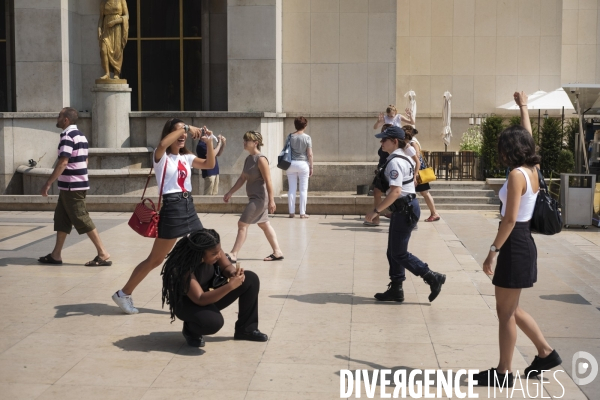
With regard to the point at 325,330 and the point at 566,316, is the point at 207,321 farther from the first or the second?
the point at 566,316

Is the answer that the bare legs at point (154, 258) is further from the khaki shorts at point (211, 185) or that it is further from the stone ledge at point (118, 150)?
the stone ledge at point (118, 150)

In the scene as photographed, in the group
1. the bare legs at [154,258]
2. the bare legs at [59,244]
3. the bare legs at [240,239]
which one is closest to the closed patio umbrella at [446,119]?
the bare legs at [240,239]

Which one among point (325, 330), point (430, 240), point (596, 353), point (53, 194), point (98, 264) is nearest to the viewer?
point (596, 353)

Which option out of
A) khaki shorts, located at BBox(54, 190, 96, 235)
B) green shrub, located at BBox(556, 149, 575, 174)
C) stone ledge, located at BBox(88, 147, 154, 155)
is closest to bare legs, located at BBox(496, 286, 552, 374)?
khaki shorts, located at BBox(54, 190, 96, 235)

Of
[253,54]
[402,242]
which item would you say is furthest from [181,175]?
[253,54]

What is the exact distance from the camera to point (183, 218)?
26.7ft

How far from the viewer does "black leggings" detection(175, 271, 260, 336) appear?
6.89 meters

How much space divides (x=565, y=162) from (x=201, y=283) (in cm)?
1426

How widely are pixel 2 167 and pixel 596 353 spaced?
47.1 feet

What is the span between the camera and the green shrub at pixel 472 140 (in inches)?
841

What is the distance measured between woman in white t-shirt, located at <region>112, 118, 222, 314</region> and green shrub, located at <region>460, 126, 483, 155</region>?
44.8ft

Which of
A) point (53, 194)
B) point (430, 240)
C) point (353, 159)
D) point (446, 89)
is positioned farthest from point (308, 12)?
point (430, 240)

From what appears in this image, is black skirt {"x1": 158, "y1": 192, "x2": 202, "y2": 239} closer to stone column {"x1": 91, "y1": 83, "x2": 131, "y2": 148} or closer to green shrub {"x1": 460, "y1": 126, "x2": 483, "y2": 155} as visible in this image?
stone column {"x1": 91, "y1": 83, "x2": 131, "y2": 148}

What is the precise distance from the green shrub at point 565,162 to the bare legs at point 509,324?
1397cm
